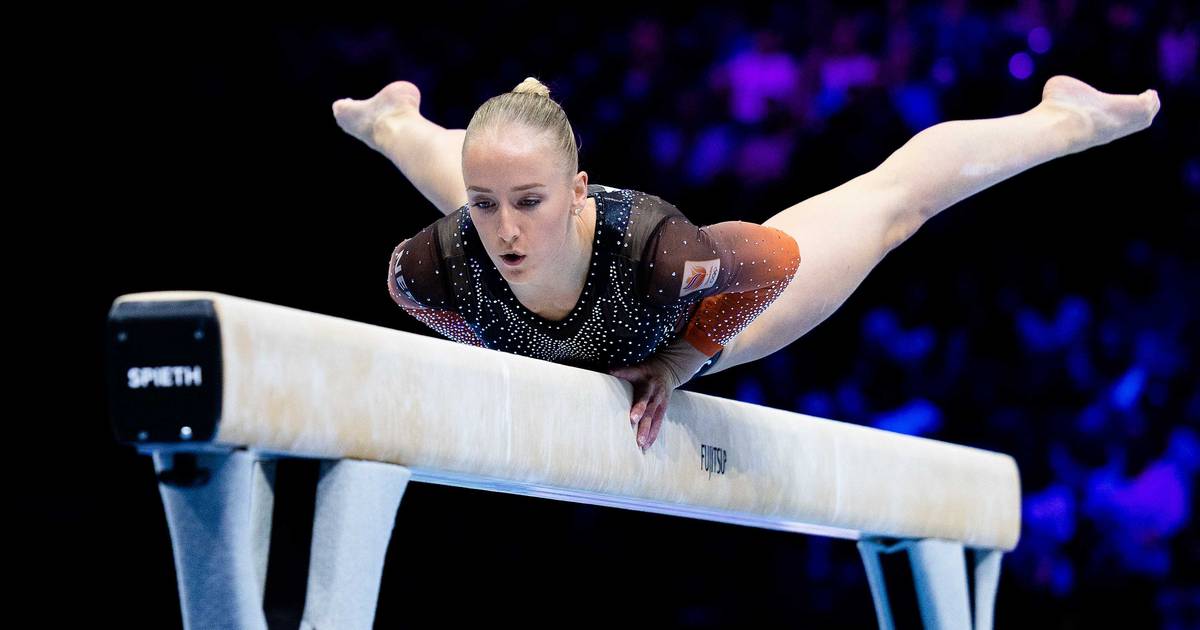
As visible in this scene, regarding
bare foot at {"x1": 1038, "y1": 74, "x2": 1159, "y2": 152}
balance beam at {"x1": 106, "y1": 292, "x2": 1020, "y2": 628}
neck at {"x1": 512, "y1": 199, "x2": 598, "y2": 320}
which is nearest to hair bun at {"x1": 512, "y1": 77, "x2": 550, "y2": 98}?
neck at {"x1": 512, "y1": 199, "x2": 598, "y2": 320}

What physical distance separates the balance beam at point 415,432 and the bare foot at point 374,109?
4.66 feet

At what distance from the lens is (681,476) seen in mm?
2691

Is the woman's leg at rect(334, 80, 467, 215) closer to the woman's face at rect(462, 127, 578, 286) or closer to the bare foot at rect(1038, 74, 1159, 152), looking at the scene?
the woman's face at rect(462, 127, 578, 286)

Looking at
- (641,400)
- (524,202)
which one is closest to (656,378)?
(641,400)

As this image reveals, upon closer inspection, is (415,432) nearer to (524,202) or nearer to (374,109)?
(524,202)

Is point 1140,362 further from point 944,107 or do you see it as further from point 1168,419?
point 944,107

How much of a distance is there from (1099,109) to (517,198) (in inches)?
79.3

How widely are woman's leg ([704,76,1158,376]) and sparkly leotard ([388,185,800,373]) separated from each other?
1.01ft

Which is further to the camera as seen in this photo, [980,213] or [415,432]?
[980,213]

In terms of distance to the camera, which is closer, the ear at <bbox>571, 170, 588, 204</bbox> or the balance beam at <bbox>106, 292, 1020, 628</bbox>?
the balance beam at <bbox>106, 292, 1020, 628</bbox>

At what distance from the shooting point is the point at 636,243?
2.53 m

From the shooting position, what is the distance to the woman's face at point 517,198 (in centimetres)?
225

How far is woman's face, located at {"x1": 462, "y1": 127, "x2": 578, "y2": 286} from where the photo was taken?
225 centimetres

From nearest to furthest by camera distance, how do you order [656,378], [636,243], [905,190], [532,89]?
[532,89]
[636,243]
[656,378]
[905,190]
